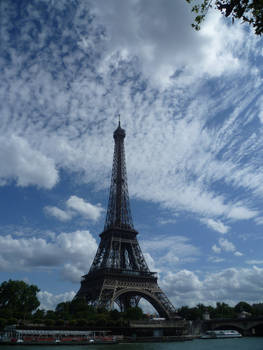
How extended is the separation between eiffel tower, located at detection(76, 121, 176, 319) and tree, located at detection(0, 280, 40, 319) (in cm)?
1282

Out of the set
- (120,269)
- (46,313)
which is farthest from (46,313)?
(120,269)

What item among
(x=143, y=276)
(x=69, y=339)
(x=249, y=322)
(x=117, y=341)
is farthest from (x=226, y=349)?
(x=249, y=322)

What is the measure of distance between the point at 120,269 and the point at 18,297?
23027 mm

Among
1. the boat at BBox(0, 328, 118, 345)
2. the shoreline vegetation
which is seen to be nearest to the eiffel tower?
the shoreline vegetation

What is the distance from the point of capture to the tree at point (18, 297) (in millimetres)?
64500

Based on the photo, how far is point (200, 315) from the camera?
103375mm

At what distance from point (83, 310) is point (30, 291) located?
1305cm

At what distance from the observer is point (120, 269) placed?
7406 centimetres

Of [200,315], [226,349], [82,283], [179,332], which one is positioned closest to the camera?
[226,349]

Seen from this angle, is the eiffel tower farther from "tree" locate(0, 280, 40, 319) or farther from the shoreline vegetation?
"tree" locate(0, 280, 40, 319)

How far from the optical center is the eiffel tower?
233ft

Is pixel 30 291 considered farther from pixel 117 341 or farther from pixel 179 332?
pixel 179 332

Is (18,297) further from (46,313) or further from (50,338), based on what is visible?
(50,338)

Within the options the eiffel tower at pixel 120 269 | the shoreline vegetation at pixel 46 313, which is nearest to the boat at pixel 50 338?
the shoreline vegetation at pixel 46 313
